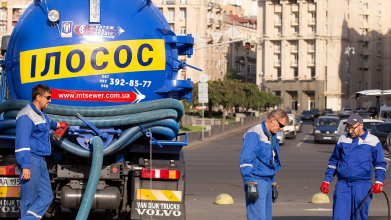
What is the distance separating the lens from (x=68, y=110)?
9.12 m

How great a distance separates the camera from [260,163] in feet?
26.2

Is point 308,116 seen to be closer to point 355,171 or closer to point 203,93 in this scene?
point 203,93

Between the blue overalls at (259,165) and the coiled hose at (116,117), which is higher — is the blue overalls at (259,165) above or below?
below

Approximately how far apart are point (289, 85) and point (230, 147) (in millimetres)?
84805

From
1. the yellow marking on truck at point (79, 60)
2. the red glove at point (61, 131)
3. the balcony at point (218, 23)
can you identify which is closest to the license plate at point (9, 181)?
the red glove at point (61, 131)

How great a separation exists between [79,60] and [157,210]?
87.4 inches

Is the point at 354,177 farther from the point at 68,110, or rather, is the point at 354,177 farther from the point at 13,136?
the point at 13,136

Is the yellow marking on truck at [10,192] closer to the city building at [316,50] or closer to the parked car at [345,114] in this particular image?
the parked car at [345,114]

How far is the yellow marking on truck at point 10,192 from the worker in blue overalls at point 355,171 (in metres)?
3.90

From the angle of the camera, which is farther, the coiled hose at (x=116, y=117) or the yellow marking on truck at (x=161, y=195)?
the yellow marking on truck at (x=161, y=195)

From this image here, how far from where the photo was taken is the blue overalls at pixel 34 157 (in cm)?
819

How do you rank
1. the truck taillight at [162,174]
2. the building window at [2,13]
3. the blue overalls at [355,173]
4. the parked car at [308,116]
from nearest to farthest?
1. the blue overalls at [355,173]
2. the truck taillight at [162,174]
3. the building window at [2,13]
4. the parked car at [308,116]

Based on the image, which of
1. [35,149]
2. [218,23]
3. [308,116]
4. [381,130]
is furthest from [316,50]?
[35,149]

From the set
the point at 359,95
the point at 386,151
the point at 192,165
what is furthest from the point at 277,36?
the point at 386,151
